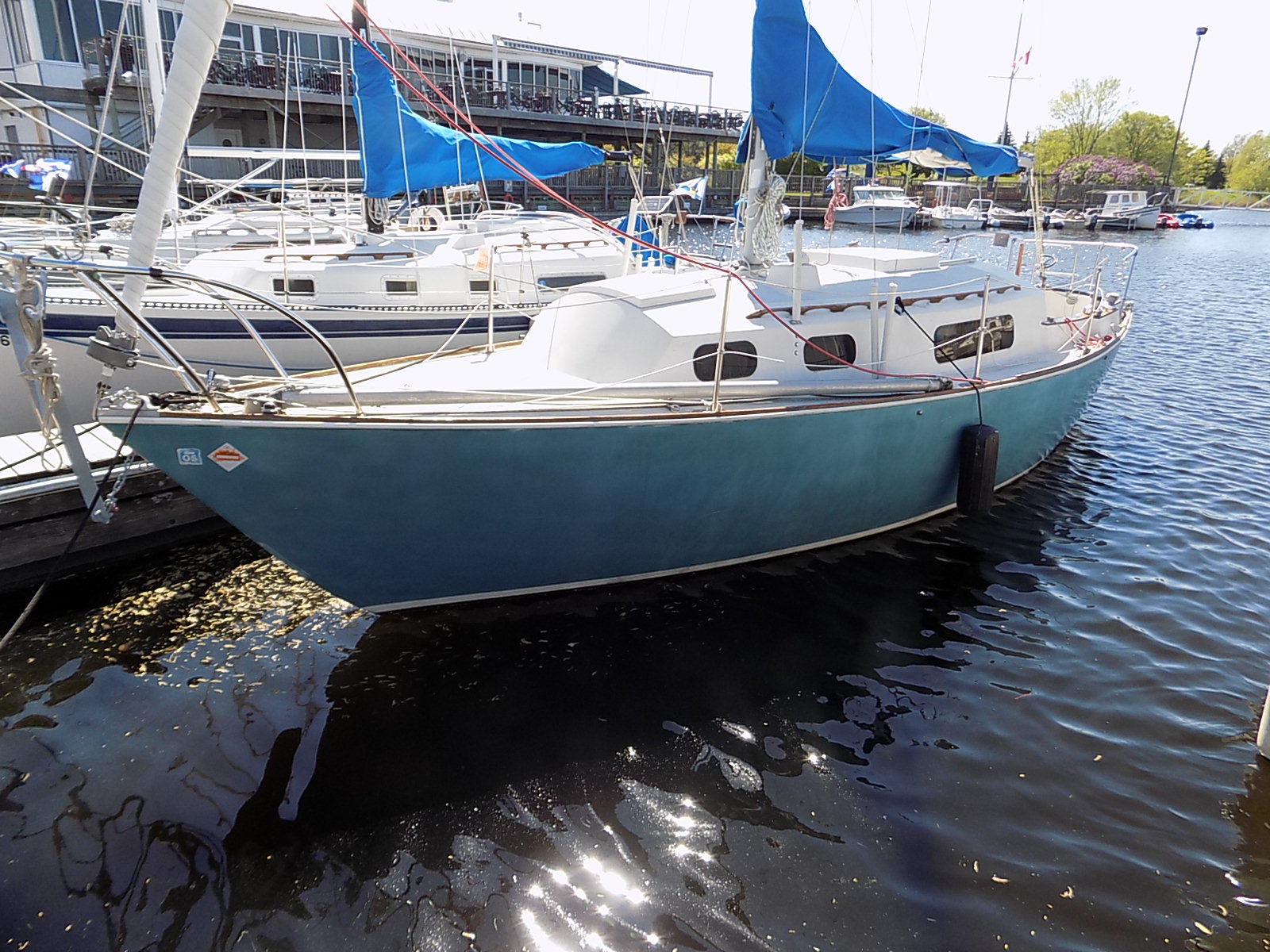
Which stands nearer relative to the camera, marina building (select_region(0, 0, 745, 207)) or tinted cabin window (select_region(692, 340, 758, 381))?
tinted cabin window (select_region(692, 340, 758, 381))

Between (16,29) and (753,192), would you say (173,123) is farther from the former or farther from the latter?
(16,29)

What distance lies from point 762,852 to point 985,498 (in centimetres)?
476

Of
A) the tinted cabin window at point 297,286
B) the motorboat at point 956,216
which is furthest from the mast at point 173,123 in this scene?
the motorboat at point 956,216

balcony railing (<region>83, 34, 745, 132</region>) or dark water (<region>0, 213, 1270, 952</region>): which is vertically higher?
balcony railing (<region>83, 34, 745, 132</region>)

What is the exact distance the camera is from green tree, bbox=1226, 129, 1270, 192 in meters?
76.1

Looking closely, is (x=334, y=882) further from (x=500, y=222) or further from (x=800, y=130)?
(x=500, y=222)

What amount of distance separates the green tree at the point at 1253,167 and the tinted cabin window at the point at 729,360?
9418cm

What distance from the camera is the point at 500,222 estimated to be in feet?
52.9

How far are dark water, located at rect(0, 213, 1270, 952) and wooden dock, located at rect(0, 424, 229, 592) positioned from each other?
0.48m

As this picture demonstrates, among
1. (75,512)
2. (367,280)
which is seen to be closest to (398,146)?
(367,280)

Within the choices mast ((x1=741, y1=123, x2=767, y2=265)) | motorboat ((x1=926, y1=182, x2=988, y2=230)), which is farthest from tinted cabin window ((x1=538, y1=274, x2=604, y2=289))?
motorboat ((x1=926, y1=182, x2=988, y2=230))

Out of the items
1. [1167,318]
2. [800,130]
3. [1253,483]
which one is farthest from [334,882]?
[1167,318]

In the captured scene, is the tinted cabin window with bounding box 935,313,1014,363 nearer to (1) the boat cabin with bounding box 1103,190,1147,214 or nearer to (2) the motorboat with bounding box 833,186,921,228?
(2) the motorboat with bounding box 833,186,921,228

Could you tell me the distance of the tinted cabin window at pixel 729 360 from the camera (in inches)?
278
